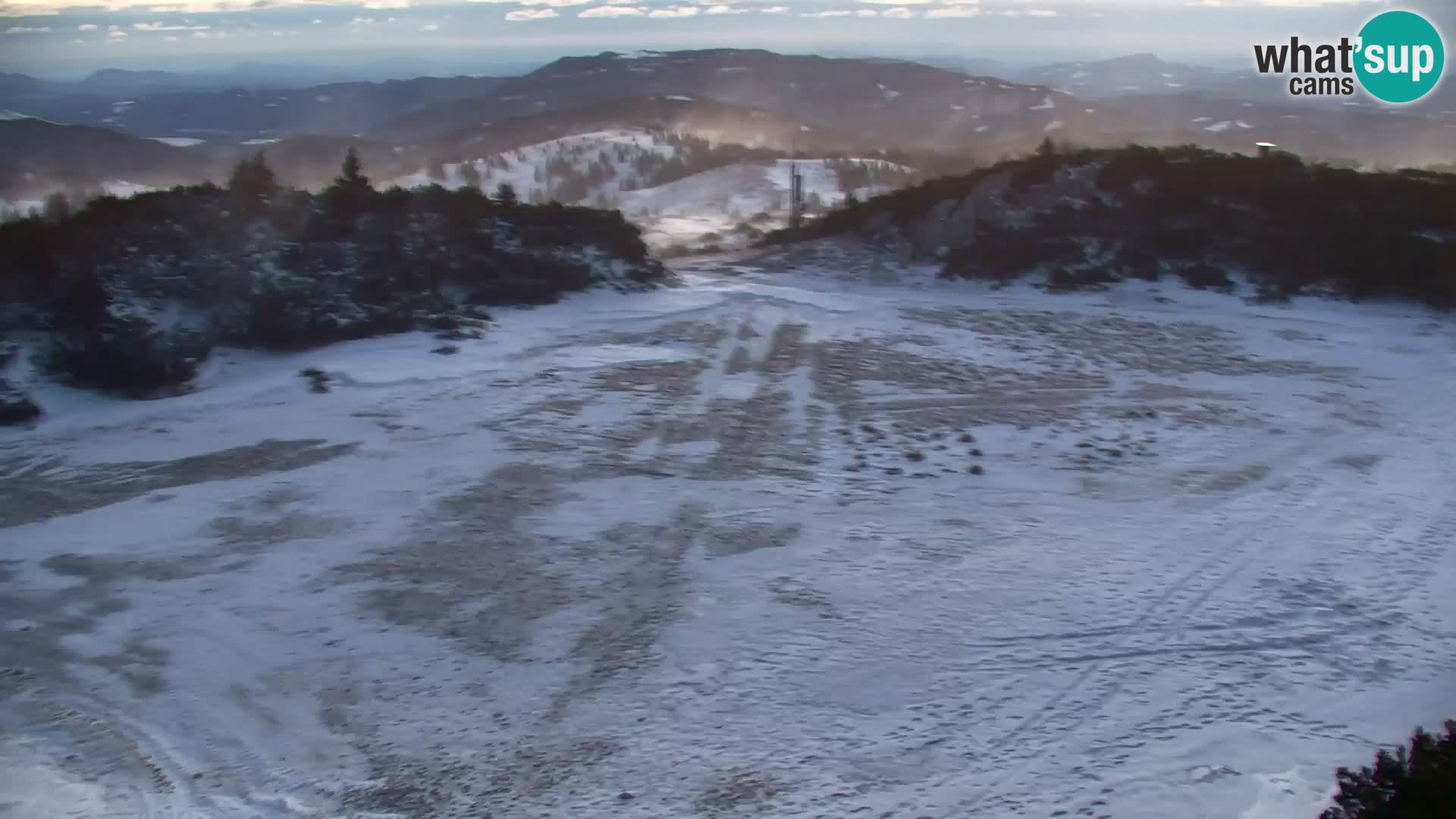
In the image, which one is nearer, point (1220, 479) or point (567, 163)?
point (1220, 479)

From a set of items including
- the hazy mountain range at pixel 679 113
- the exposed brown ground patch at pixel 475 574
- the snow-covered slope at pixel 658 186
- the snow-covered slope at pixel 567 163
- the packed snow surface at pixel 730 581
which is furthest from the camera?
the snow-covered slope at pixel 567 163

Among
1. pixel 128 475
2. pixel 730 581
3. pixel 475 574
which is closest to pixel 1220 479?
pixel 730 581

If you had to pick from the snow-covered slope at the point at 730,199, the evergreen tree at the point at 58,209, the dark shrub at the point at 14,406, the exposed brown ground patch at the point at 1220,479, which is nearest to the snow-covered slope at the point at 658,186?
the snow-covered slope at the point at 730,199

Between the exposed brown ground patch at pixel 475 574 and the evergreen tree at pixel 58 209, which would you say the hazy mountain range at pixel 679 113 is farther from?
the exposed brown ground patch at pixel 475 574

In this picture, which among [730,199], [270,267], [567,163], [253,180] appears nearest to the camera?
[270,267]

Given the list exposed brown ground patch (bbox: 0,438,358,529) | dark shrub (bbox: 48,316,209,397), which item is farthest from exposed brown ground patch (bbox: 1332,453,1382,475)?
dark shrub (bbox: 48,316,209,397)

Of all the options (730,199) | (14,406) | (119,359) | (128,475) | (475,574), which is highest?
(730,199)

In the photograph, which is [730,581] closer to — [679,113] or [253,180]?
[253,180]

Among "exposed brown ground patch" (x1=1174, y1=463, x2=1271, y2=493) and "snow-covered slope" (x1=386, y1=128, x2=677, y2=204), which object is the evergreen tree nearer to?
"exposed brown ground patch" (x1=1174, y1=463, x2=1271, y2=493)

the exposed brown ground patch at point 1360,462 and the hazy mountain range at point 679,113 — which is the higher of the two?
the hazy mountain range at point 679,113
